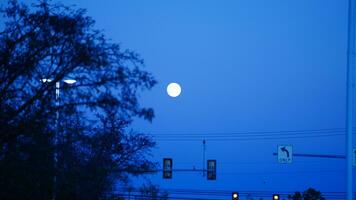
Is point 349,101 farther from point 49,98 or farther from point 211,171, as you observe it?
point 211,171

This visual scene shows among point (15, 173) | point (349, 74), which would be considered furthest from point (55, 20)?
point (349, 74)

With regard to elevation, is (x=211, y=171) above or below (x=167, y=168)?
below

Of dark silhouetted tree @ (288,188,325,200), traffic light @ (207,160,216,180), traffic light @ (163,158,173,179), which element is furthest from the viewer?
dark silhouetted tree @ (288,188,325,200)

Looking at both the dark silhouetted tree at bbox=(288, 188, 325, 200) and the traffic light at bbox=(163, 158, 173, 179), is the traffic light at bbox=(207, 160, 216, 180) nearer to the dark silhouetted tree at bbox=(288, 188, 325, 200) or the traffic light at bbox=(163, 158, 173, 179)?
the traffic light at bbox=(163, 158, 173, 179)

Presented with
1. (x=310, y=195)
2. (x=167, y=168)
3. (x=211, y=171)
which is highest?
(x=167, y=168)

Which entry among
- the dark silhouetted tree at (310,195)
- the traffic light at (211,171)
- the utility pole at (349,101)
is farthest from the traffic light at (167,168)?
the dark silhouetted tree at (310,195)

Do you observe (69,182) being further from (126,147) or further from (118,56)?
(126,147)

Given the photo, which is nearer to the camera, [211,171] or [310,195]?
[211,171]

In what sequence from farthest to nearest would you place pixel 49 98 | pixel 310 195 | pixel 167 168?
pixel 310 195, pixel 167 168, pixel 49 98

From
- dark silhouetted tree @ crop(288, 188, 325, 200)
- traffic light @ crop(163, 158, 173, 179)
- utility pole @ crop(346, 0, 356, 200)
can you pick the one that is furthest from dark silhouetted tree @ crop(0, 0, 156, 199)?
dark silhouetted tree @ crop(288, 188, 325, 200)

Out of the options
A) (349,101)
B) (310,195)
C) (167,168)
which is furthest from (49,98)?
(310,195)

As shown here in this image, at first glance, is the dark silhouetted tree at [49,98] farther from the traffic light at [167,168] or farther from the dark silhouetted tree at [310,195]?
the dark silhouetted tree at [310,195]

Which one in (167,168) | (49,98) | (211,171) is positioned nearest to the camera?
(49,98)

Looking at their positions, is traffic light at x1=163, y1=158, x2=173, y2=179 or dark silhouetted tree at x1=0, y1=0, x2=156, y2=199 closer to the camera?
dark silhouetted tree at x1=0, y1=0, x2=156, y2=199
